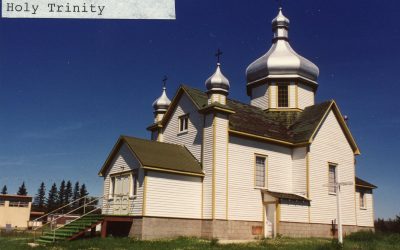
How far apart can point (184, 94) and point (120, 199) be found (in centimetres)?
709

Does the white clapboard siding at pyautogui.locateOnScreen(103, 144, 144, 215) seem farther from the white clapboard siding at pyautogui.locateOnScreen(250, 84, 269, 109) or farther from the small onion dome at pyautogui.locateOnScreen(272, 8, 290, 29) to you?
the small onion dome at pyautogui.locateOnScreen(272, 8, 290, 29)

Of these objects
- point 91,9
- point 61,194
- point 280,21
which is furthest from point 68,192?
point 91,9

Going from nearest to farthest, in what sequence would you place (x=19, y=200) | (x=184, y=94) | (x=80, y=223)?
(x=80, y=223) → (x=184, y=94) → (x=19, y=200)

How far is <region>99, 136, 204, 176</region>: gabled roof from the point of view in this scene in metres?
22.3

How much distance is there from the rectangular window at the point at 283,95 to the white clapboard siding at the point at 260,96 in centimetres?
85

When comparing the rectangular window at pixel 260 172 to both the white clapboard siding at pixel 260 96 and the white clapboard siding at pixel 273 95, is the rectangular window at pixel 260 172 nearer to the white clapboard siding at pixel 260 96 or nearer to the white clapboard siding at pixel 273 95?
the white clapboard siding at pixel 273 95

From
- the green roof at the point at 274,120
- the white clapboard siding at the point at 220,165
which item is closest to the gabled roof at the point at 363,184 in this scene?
the green roof at the point at 274,120

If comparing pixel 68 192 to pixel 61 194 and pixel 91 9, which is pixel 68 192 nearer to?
pixel 61 194

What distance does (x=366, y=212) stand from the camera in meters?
31.8

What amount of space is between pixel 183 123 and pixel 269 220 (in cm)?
723

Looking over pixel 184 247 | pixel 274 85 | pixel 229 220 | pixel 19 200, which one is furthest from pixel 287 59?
pixel 19 200

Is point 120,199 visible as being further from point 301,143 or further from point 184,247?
point 301,143

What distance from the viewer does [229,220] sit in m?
23.3

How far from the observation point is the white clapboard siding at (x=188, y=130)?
25.1 metres
